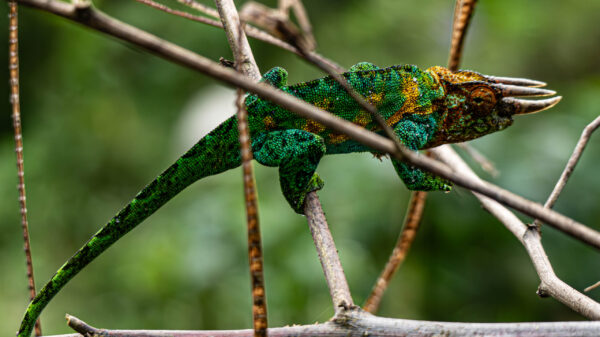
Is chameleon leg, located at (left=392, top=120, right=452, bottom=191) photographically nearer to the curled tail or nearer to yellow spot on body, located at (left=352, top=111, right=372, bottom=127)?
yellow spot on body, located at (left=352, top=111, right=372, bottom=127)

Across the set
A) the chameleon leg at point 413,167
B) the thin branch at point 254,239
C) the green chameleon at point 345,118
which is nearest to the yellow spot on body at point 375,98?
the green chameleon at point 345,118

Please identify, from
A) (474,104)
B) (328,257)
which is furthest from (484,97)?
(328,257)

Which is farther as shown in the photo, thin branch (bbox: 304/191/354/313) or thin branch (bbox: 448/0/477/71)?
thin branch (bbox: 448/0/477/71)

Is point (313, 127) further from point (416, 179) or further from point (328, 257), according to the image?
point (328, 257)

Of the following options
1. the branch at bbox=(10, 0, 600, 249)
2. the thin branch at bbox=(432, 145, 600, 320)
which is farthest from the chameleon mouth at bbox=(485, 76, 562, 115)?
the branch at bbox=(10, 0, 600, 249)

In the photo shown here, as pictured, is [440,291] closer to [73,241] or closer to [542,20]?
[73,241]

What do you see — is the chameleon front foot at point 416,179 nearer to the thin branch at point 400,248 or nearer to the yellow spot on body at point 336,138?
the thin branch at point 400,248

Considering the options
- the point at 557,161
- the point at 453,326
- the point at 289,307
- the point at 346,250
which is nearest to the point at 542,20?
the point at 557,161
